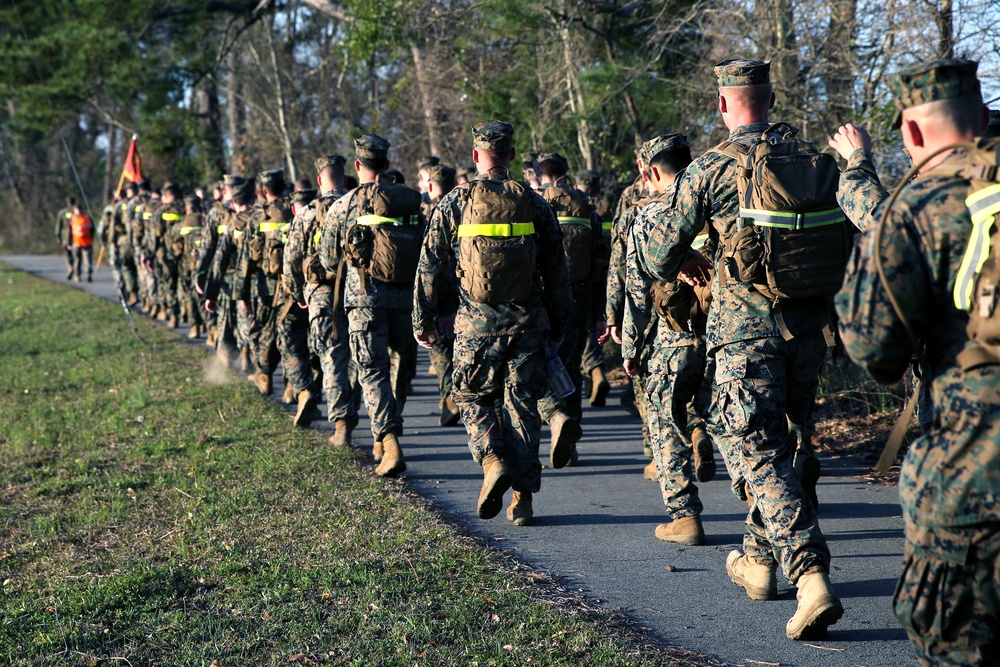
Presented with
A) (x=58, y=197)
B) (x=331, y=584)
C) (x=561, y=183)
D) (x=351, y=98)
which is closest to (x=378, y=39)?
(x=351, y=98)

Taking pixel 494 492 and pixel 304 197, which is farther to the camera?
pixel 304 197

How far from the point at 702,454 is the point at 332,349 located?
3021 millimetres

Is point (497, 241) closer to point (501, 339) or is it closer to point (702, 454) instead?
point (501, 339)

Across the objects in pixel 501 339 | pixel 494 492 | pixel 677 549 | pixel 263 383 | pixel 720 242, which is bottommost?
pixel 677 549

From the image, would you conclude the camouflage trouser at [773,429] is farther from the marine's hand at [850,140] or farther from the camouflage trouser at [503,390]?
the camouflage trouser at [503,390]

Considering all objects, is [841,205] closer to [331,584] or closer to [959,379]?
[959,379]

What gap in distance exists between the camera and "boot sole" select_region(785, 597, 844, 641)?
414 centimetres

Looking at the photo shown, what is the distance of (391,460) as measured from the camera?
7145 millimetres

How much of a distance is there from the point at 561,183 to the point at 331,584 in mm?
5150

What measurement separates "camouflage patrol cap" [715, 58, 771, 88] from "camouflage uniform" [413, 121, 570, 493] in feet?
5.08

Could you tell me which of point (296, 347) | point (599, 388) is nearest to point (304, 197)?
point (296, 347)

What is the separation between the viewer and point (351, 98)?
81.1ft

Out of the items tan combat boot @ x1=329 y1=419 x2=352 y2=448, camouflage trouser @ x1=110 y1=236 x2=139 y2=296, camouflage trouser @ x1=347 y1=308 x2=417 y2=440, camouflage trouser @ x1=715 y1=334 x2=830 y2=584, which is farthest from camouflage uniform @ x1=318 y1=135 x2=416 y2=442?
camouflage trouser @ x1=110 y1=236 x2=139 y2=296

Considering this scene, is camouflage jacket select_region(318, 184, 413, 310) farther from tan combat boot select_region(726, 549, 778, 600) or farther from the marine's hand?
the marine's hand
